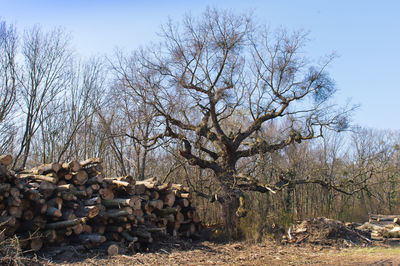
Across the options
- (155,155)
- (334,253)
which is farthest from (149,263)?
(155,155)

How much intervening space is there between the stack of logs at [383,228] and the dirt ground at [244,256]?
2381mm

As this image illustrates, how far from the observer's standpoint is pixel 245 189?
1220 cm

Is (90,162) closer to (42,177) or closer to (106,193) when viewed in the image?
(106,193)

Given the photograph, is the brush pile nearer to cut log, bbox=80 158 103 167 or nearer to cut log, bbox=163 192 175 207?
cut log, bbox=163 192 175 207

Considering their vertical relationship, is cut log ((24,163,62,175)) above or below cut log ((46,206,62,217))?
above

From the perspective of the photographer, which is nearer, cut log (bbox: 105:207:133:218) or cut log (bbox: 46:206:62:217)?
cut log (bbox: 46:206:62:217)

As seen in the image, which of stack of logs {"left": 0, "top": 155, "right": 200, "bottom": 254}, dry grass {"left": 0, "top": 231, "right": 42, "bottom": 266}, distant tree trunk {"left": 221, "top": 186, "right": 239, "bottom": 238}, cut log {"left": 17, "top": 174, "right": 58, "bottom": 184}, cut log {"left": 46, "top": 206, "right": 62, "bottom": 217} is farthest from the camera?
distant tree trunk {"left": 221, "top": 186, "right": 239, "bottom": 238}

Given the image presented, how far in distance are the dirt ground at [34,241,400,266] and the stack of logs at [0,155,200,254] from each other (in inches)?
22.8

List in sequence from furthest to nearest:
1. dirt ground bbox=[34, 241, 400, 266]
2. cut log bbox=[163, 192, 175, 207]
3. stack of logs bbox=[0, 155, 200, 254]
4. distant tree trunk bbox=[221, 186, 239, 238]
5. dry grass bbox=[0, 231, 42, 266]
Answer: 1. distant tree trunk bbox=[221, 186, 239, 238]
2. cut log bbox=[163, 192, 175, 207]
3. stack of logs bbox=[0, 155, 200, 254]
4. dirt ground bbox=[34, 241, 400, 266]
5. dry grass bbox=[0, 231, 42, 266]

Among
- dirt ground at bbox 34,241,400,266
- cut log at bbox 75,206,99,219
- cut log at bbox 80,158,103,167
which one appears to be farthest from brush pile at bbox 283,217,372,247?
cut log at bbox 80,158,103,167

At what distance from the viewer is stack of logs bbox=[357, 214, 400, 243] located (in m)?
12.4

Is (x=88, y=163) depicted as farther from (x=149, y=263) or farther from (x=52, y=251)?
(x=149, y=263)

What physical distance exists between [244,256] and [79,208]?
412 centimetres

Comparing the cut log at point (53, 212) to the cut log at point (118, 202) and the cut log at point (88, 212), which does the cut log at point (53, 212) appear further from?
the cut log at point (118, 202)
